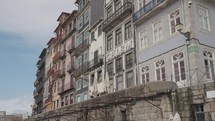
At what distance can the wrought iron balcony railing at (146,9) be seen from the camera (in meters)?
19.6

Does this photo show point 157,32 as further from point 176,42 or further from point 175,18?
point 176,42

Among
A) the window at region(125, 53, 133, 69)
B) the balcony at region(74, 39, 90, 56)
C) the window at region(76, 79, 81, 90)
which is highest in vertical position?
the balcony at region(74, 39, 90, 56)

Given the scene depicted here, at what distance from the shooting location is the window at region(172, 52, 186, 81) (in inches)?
667

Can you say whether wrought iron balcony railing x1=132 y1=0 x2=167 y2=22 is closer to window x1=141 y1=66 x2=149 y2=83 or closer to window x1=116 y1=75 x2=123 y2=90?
window x1=141 y1=66 x2=149 y2=83

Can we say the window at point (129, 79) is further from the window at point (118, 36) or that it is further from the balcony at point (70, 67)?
the balcony at point (70, 67)

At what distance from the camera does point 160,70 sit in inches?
744

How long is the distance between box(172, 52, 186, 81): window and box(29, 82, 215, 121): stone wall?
10.6ft

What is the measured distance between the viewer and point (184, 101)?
1251cm

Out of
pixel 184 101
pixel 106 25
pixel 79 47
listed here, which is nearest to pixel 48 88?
pixel 79 47

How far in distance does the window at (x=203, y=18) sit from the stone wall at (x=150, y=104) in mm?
5818

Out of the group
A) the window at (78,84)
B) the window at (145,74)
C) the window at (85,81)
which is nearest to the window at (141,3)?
the window at (145,74)

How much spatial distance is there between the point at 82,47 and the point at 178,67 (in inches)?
691

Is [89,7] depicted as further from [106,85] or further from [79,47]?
[106,85]

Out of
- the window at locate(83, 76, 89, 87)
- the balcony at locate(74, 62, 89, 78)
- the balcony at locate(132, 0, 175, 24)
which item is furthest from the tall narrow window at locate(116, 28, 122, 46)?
the window at locate(83, 76, 89, 87)
